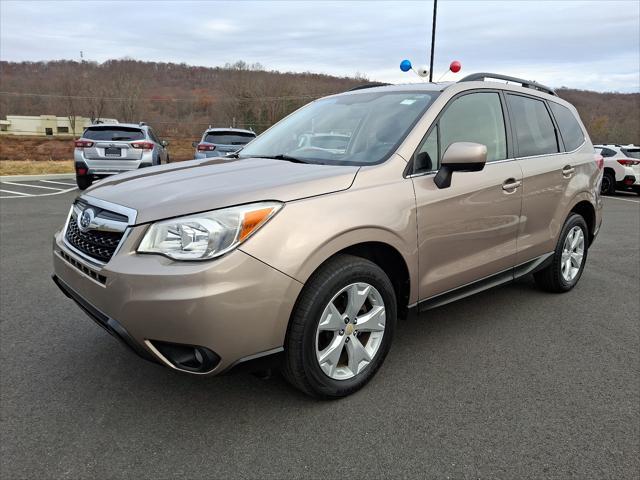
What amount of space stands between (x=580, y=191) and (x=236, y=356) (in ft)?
11.6

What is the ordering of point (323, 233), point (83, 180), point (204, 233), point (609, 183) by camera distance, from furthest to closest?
point (609, 183) < point (83, 180) < point (323, 233) < point (204, 233)

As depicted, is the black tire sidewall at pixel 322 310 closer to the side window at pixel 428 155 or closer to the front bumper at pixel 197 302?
the front bumper at pixel 197 302

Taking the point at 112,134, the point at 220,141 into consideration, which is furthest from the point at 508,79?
the point at 220,141

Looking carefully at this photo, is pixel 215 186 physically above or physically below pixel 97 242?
above

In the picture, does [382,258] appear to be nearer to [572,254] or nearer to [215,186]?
[215,186]

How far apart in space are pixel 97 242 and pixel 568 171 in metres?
3.66

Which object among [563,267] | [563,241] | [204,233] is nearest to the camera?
[204,233]

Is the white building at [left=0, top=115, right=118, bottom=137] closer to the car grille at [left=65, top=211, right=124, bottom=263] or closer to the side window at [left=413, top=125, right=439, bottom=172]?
the car grille at [left=65, top=211, right=124, bottom=263]

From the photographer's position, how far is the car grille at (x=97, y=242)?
236 cm

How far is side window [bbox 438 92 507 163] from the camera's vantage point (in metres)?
3.17

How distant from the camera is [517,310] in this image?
13.5 feet

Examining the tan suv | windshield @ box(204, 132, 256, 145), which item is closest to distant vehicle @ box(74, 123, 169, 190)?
windshield @ box(204, 132, 256, 145)

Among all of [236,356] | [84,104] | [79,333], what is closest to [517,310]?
[236,356]

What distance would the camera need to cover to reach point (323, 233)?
237 centimetres
